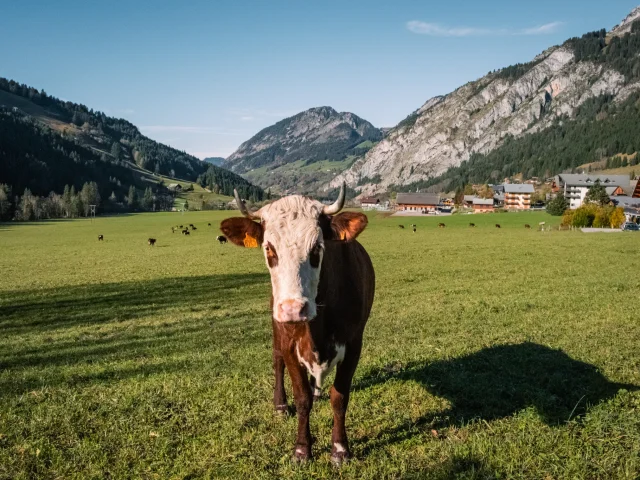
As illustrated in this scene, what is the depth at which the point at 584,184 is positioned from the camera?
159m

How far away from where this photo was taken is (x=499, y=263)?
29062 mm

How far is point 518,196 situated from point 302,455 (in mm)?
187655

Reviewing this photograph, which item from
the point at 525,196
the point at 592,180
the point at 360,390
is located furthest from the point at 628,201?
the point at 360,390

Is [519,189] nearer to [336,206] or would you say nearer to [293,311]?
[336,206]

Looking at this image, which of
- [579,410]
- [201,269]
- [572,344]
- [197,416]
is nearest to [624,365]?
[572,344]

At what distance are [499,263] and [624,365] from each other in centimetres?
2106

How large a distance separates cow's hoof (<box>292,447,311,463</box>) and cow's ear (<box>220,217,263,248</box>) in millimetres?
2764

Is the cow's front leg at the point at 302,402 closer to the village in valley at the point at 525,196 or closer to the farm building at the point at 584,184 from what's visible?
the village in valley at the point at 525,196

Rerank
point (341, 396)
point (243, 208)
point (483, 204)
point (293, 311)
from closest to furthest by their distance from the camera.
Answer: point (293, 311)
point (243, 208)
point (341, 396)
point (483, 204)

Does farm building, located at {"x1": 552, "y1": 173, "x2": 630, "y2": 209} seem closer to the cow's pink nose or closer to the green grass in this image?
the green grass

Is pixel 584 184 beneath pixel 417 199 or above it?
above

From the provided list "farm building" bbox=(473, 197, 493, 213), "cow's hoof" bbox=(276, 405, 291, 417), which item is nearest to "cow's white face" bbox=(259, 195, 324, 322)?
"cow's hoof" bbox=(276, 405, 291, 417)

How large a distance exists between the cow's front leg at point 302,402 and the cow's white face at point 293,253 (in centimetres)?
135

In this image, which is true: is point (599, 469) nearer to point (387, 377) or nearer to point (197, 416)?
point (387, 377)
